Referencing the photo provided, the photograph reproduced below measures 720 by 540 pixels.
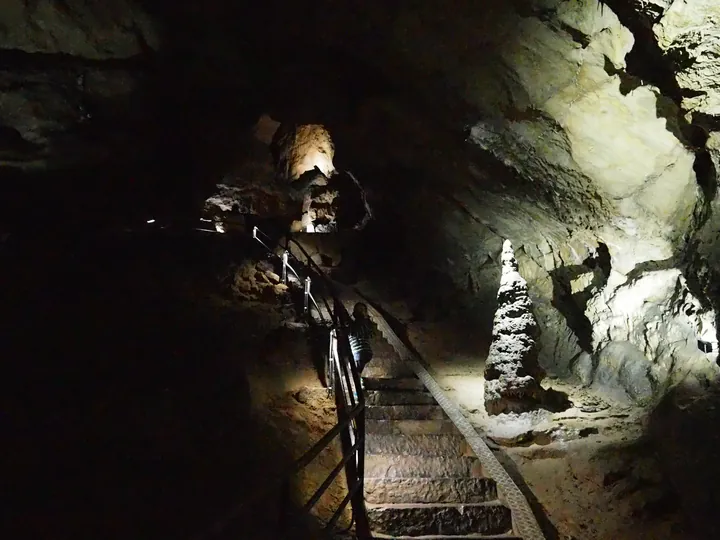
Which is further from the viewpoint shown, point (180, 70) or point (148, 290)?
point (180, 70)

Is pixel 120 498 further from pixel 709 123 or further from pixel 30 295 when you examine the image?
pixel 709 123

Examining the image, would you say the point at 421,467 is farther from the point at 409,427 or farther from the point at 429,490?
the point at 409,427

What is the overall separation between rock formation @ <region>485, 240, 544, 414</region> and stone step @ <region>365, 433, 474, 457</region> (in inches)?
53.3

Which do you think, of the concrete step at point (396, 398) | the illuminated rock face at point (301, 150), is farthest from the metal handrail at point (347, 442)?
the illuminated rock face at point (301, 150)

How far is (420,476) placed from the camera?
19.4 ft

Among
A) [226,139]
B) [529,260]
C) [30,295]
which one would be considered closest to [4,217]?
[30,295]

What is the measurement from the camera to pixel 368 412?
23.5 feet

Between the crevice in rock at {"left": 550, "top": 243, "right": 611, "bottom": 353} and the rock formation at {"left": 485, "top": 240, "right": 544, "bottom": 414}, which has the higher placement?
the crevice in rock at {"left": 550, "top": 243, "right": 611, "bottom": 353}

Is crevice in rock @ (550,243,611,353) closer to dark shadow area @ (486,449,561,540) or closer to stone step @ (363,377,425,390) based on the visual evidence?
stone step @ (363,377,425,390)

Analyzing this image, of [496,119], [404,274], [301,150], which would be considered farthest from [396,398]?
[301,150]

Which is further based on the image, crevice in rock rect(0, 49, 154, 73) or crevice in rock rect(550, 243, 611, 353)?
crevice in rock rect(0, 49, 154, 73)

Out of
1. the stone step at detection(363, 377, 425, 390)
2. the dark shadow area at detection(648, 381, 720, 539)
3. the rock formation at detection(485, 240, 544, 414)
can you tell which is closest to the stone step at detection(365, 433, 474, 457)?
the rock formation at detection(485, 240, 544, 414)

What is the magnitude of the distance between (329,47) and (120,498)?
1008cm

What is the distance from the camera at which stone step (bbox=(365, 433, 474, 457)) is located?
6.32m
